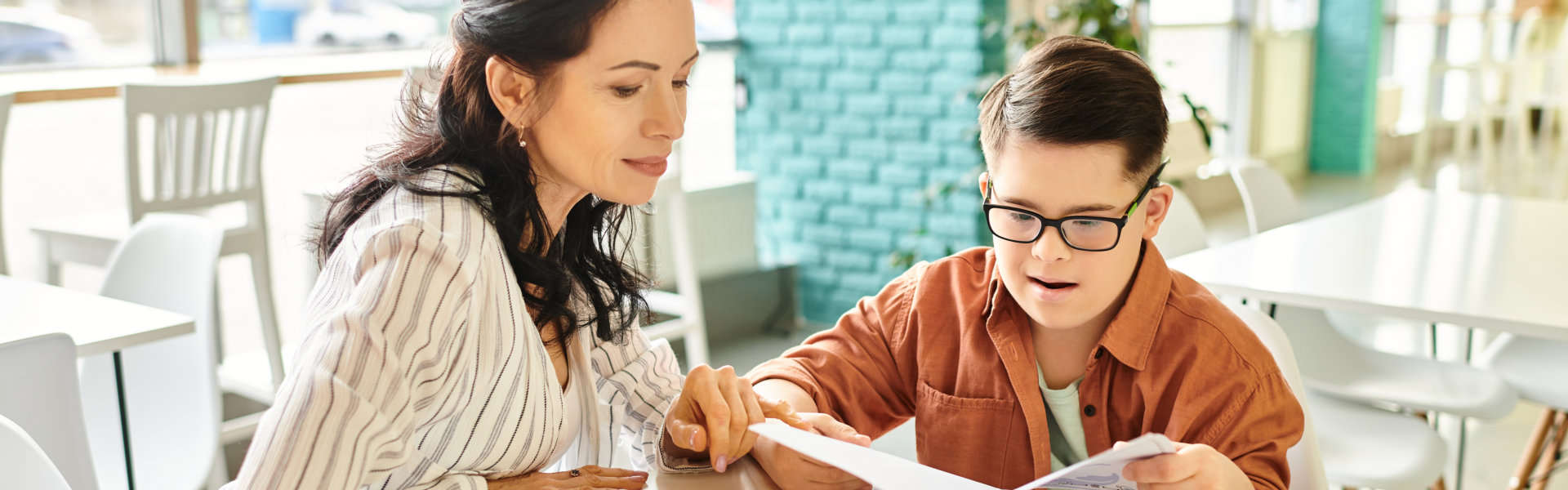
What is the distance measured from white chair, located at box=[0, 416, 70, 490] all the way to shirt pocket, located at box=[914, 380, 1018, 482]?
795mm

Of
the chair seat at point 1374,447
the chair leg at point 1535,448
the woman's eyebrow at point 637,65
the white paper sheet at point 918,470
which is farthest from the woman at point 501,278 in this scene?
the chair leg at point 1535,448

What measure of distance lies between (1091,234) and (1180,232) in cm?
137

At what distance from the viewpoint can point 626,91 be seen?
102 cm

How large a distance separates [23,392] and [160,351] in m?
0.47

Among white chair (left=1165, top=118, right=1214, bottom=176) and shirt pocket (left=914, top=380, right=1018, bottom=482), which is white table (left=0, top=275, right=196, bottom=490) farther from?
white chair (left=1165, top=118, right=1214, bottom=176)

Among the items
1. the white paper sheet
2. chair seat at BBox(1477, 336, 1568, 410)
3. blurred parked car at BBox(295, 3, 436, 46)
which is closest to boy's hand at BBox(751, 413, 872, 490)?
the white paper sheet

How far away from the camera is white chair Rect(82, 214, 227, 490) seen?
1710 millimetres

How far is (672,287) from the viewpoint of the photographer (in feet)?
13.2

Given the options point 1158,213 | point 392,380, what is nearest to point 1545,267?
point 1158,213

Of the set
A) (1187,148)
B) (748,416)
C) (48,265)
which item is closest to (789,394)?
(748,416)

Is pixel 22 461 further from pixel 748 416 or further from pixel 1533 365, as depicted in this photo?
pixel 1533 365

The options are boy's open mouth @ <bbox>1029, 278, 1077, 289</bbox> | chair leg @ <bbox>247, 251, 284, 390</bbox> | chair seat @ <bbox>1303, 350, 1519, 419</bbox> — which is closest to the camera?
boy's open mouth @ <bbox>1029, 278, 1077, 289</bbox>

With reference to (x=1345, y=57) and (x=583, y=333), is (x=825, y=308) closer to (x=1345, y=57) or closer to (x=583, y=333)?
(x=583, y=333)

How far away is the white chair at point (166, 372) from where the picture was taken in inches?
67.3
